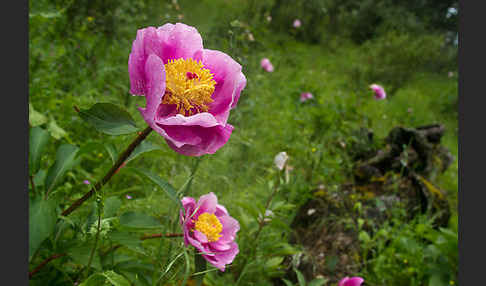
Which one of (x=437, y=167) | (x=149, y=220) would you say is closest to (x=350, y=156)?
(x=437, y=167)

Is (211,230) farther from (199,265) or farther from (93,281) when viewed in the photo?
(93,281)

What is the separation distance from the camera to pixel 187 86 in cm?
65

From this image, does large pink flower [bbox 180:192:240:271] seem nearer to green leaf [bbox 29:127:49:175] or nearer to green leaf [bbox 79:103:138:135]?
green leaf [bbox 79:103:138:135]

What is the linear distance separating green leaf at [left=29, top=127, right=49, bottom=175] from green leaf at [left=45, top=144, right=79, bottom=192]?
5 cm

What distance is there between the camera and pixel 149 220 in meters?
0.97

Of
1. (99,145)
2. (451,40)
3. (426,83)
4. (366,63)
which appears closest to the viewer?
(99,145)

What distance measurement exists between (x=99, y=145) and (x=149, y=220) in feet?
0.82

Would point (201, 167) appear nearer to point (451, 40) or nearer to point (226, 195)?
point (226, 195)

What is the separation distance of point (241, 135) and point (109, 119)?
2313 mm

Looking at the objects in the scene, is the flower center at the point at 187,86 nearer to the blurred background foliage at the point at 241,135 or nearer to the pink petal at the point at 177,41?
the pink petal at the point at 177,41

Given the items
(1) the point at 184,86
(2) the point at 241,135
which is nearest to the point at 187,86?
(1) the point at 184,86

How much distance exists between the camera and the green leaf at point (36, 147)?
1.00 meters

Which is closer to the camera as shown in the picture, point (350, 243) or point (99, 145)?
point (99, 145)

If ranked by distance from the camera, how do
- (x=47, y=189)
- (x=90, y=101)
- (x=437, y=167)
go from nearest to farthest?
(x=47, y=189)
(x=90, y=101)
(x=437, y=167)
